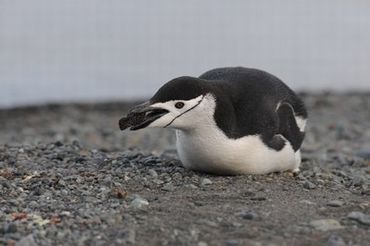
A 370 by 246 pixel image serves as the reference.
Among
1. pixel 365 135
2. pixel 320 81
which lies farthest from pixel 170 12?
pixel 365 135

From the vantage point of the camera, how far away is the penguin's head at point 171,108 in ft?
23.1

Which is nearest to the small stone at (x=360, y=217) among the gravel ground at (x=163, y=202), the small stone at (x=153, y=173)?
the gravel ground at (x=163, y=202)

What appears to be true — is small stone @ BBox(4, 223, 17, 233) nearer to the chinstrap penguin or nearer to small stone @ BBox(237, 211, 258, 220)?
the chinstrap penguin

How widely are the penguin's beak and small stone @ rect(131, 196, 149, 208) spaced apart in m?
0.58

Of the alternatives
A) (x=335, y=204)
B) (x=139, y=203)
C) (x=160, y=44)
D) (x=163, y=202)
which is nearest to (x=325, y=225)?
(x=335, y=204)

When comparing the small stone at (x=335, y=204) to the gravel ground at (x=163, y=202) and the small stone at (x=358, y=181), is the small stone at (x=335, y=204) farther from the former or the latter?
the small stone at (x=358, y=181)

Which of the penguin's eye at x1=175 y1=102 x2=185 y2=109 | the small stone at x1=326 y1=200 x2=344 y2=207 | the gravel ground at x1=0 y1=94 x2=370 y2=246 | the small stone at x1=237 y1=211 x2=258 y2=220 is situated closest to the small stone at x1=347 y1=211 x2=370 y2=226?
the gravel ground at x1=0 y1=94 x2=370 y2=246

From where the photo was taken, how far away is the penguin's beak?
7.04 meters

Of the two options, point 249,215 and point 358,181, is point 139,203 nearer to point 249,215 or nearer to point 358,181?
point 249,215

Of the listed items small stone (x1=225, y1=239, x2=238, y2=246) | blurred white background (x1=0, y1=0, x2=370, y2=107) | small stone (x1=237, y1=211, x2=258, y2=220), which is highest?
small stone (x1=225, y1=239, x2=238, y2=246)

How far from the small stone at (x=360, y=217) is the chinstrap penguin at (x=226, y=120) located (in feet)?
4.07

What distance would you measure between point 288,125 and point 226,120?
0.95 m

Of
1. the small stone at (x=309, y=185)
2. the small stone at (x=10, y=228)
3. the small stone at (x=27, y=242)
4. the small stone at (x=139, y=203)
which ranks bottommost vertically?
the small stone at (x=309, y=185)

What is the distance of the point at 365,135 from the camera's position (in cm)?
1242
